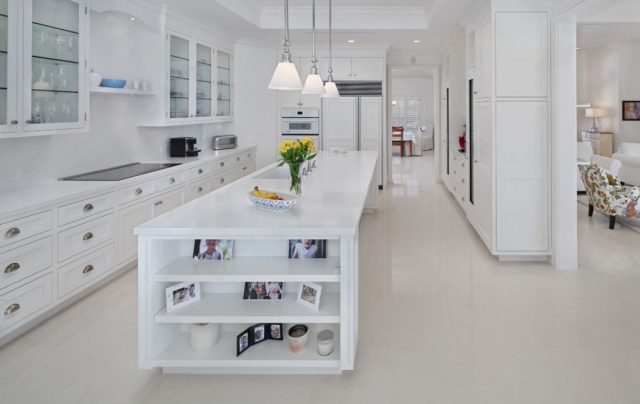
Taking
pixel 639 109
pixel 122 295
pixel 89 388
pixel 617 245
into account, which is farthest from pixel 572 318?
pixel 639 109

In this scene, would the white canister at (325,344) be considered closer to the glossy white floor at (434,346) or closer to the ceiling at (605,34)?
the glossy white floor at (434,346)

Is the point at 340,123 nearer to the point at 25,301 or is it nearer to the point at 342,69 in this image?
the point at 342,69

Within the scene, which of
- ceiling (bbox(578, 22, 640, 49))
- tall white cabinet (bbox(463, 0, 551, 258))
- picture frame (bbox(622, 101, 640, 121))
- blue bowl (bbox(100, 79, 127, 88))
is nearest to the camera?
tall white cabinet (bbox(463, 0, 551, 258))

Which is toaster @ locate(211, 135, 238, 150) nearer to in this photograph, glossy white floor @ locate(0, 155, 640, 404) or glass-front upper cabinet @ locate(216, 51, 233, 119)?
glass-front upper cabinet @ locate(216, 51, 233, 119)

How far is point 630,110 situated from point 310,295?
31.6 feet

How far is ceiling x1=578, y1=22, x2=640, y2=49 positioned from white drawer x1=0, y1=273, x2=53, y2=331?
24.8 ft

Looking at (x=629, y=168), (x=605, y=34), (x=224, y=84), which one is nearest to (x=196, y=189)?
(x=224, y=84)

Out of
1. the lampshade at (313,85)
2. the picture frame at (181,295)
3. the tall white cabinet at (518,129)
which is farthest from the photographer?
the tall white cabinet at (518,129)

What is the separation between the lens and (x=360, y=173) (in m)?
4.30

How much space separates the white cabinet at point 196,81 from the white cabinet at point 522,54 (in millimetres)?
3354

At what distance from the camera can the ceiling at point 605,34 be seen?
24.7 ft

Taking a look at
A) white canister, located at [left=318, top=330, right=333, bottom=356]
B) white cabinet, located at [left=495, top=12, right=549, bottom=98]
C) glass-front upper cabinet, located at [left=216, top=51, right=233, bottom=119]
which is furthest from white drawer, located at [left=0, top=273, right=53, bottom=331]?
glass-front upper cabinet, located at [left=216, top=51, right=233, bottom=119]

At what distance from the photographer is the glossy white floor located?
7.62 feet

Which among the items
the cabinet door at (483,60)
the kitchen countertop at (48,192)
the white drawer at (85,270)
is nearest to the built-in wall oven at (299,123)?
the cabinet door at (483,60)
